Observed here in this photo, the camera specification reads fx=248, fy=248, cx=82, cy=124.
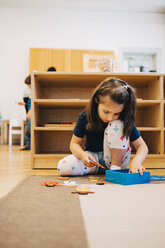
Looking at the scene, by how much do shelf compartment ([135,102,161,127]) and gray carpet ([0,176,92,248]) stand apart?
41.4 inches

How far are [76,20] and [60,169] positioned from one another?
4.24 metres

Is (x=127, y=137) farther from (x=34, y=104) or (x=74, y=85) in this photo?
(x=74, y=85)

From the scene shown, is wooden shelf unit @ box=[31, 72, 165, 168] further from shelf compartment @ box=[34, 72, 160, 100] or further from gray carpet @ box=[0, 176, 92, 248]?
gray carpet @ box=[0, 176, 92, 248]

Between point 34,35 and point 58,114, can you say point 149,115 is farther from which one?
point 34,35

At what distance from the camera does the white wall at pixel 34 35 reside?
483 cm

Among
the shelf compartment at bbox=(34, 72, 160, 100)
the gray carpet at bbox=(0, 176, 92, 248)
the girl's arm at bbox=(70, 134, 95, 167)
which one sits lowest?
the gray carpet at bbox=(0, 176, 92, 248)

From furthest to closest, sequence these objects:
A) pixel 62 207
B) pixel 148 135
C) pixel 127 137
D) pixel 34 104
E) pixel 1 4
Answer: pixel 1 4 < pixel 148 135 < pixel 34 104 < pixel 127 137 < pixel 62 207

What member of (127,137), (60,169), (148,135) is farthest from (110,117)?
(148,135)

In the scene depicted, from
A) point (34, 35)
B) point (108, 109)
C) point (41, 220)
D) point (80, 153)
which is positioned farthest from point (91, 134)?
point (34, 35)

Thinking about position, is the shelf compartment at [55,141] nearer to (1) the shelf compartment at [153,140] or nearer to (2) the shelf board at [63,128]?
(2) the shelf board at [63,128]

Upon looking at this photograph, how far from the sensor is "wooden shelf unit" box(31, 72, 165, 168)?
67.5 inches

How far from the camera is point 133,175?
3.72 ft

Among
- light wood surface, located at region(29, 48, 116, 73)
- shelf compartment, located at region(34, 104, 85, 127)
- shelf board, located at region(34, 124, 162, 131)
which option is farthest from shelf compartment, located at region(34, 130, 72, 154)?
light wood surface, located at region(29, 48, 116, 73)

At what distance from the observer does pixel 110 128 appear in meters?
1.23
